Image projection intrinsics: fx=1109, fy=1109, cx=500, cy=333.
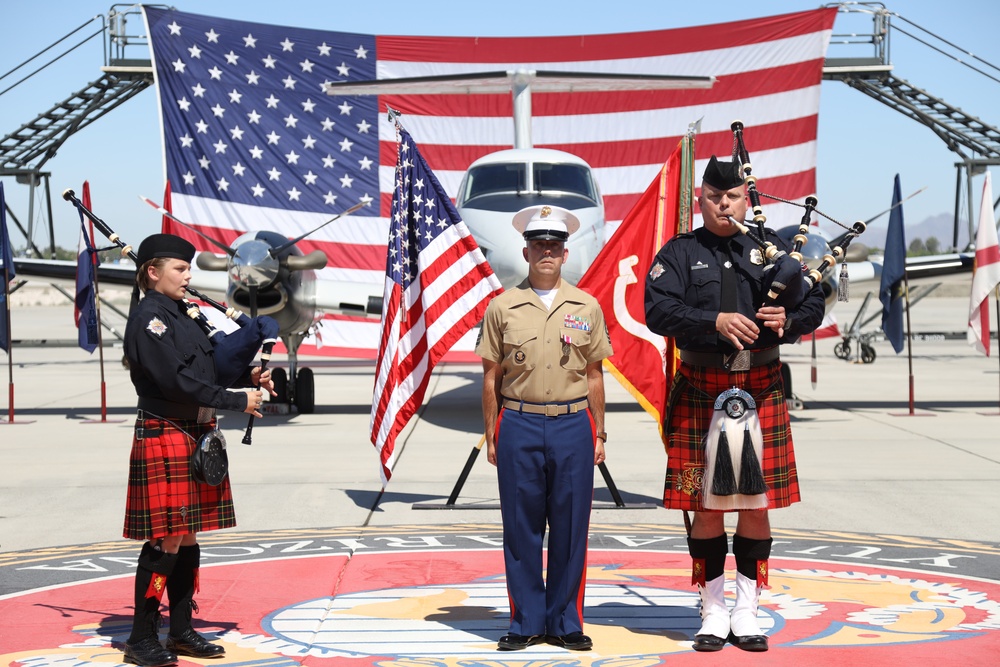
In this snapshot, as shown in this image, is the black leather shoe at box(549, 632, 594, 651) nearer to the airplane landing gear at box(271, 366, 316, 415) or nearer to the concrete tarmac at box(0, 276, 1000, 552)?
the concrete tarmac at box(0, 276, 1000, 552)

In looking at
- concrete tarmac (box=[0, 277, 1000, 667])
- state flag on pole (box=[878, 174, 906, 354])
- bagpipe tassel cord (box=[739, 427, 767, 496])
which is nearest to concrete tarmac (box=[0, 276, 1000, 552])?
concrete tarmac (box=[0, 277, 1000, 667])

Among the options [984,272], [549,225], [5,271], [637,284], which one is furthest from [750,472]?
[5,271]

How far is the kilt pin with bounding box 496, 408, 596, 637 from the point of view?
513 centimetres

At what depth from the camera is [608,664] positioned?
4754mm

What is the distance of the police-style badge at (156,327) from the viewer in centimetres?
490

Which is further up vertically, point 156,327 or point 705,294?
point 705,294

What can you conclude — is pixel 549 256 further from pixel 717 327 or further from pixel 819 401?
pixel 819 401

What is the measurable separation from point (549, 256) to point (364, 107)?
18.2 meters

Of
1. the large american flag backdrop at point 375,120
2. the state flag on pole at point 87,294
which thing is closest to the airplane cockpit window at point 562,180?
the state flag on pole at point 87,294

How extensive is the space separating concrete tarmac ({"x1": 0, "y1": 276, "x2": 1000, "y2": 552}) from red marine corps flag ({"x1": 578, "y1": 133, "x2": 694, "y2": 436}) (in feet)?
3.36

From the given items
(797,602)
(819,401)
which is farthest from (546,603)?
(819,401)

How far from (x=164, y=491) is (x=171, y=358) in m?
0.60

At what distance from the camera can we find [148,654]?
4.78 metres

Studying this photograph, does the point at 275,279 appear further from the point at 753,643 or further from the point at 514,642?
the point at 753,643
